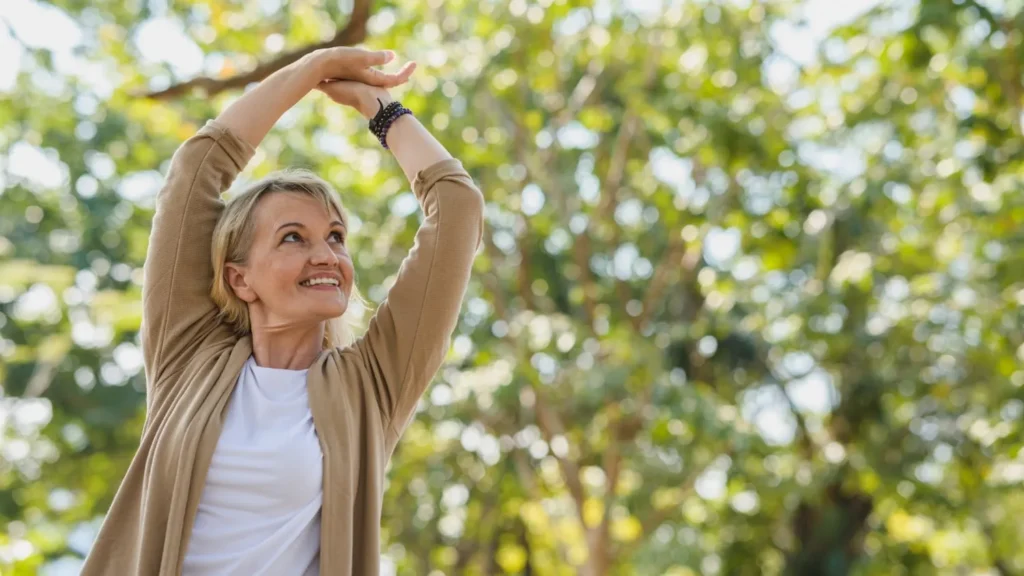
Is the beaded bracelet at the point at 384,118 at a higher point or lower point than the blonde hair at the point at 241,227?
higher

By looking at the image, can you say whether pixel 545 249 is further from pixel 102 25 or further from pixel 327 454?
pixel 327 454

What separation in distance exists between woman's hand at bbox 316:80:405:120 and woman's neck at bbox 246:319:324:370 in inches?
16.4

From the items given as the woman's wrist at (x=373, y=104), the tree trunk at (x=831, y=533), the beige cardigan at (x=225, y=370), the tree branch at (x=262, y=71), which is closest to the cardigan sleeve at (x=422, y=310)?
the beige cardigan at (x=225, y=370)

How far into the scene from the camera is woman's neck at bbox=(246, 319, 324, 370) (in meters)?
1.97

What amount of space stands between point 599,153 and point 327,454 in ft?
25.1

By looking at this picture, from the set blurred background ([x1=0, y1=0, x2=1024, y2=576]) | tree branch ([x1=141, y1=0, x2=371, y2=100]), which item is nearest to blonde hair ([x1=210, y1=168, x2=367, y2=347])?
tree branch ([x1=141, y1=0, x2=371, y2=100])

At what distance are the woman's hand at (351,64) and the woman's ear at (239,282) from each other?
379 millimetres

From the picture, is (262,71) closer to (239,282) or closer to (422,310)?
(239,282)

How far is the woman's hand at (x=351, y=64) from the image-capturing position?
210cm

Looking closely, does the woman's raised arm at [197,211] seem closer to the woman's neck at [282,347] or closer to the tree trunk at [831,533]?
the woman's neck at [282,347]

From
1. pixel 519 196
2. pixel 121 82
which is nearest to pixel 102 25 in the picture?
pixel 121 82

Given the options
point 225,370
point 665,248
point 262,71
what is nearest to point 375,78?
point 225,370

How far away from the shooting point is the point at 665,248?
31.4 ft

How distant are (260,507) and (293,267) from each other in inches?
15.5
